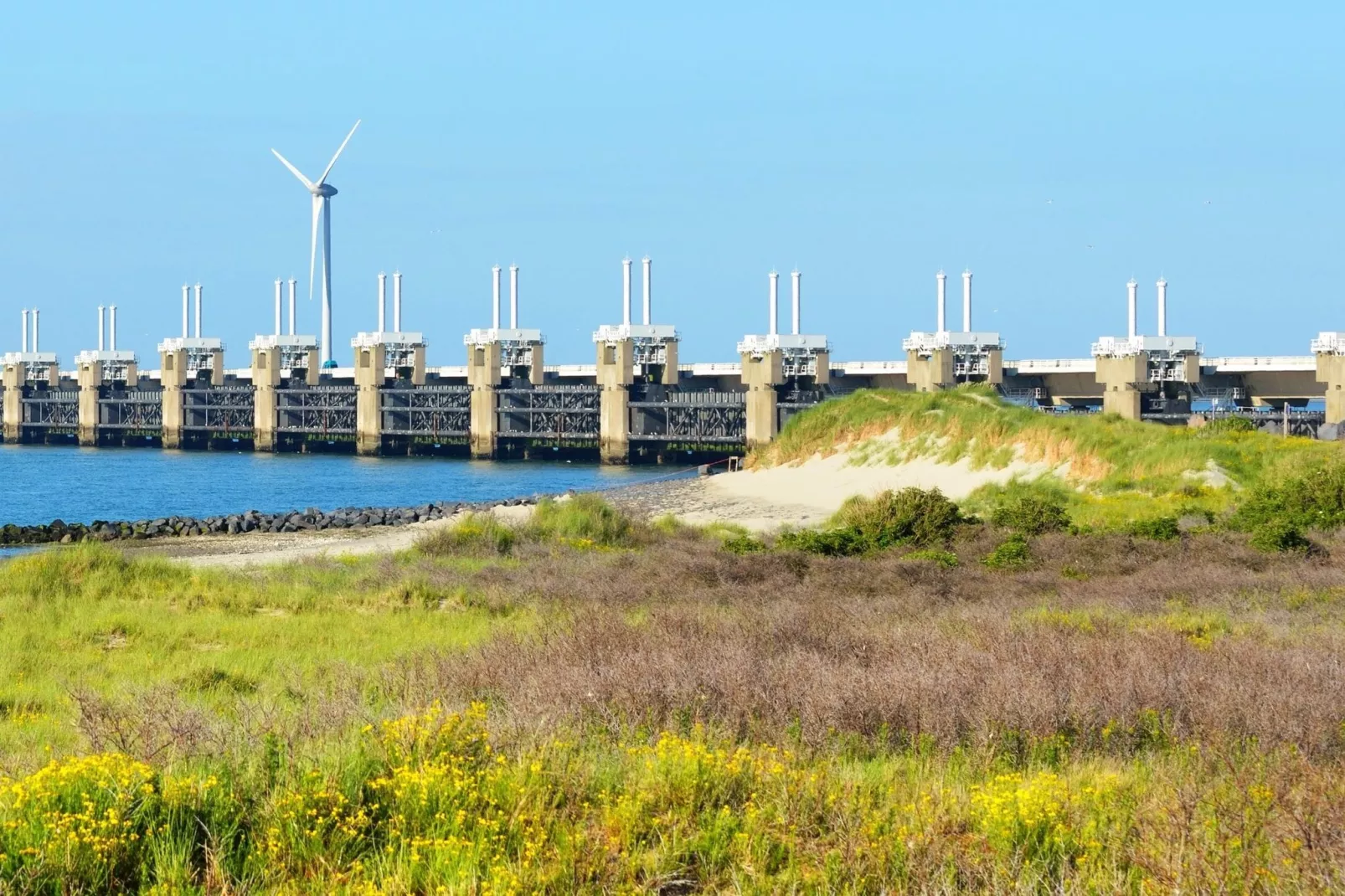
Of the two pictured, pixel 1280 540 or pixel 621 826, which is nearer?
pixel 621 826

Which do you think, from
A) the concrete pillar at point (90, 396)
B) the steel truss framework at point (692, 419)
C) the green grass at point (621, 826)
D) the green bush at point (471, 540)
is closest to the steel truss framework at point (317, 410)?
the concrete pillar at point (90, 396)

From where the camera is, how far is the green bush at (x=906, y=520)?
27.5 metres

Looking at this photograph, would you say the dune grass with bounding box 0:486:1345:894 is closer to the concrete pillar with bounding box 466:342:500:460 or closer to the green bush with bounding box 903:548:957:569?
the green bush with bounding box 903:548:957:569

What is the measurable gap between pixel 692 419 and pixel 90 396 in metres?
63.1

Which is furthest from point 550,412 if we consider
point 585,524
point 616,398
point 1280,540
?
point 1280,540

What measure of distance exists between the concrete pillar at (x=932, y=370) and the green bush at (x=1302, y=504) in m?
56.6

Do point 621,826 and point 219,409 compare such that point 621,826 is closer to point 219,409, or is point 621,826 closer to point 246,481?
point 246,481

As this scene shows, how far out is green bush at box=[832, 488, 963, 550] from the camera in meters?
27.5

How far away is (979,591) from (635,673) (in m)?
9.99

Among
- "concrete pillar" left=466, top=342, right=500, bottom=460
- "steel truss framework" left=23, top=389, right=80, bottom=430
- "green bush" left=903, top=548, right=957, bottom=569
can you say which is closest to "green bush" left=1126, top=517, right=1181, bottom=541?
"green bush" left=903, top=548, right=957, bottom=569

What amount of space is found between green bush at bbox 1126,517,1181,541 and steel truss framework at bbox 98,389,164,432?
112 m

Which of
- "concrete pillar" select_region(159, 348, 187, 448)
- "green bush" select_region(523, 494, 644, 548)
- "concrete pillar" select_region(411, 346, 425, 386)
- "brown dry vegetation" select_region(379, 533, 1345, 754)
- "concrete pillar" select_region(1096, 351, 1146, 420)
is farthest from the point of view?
"concrete pillar" select_region(159, 348, 187, 448)

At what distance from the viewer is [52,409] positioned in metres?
139

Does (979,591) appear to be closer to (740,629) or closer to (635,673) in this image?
(740,629)
